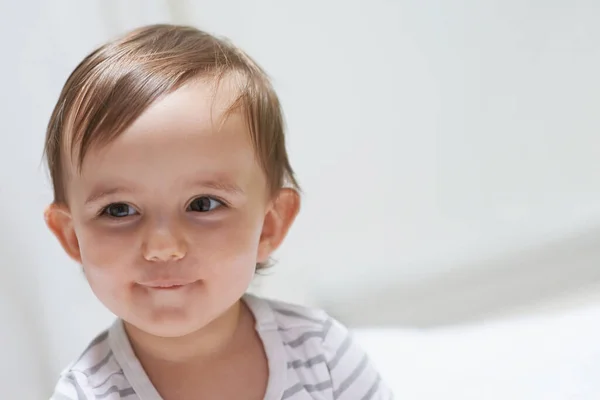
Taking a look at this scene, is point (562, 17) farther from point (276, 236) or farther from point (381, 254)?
point (276, 236)

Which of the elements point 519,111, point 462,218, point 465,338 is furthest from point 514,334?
point 519,111

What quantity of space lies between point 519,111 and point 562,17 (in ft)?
0.49

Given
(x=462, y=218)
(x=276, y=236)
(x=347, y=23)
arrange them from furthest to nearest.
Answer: (x=462, y=218) → (x=347, y=23) → (x=276, y=236)

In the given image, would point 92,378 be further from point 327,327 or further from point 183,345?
point 327,327

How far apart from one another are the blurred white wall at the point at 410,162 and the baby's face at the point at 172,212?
11.0 inches

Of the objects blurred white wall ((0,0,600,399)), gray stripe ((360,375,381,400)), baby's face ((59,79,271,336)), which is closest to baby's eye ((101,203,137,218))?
baby's face ((59,79,271,336))

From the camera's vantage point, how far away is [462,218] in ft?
4.13

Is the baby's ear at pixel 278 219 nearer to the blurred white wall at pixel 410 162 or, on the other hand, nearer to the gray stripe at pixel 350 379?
the gray stripe at pixel 350 379

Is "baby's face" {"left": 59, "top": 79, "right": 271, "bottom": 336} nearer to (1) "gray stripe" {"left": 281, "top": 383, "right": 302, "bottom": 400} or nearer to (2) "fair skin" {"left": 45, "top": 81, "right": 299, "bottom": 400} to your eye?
(2) "fair skin" {"left": 45, "top": 81, "right": 299, "bottom": 400}

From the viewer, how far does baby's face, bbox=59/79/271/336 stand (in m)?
0.74

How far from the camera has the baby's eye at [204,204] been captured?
0.79m

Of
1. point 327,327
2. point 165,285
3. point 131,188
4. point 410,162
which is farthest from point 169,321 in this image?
point 410,162

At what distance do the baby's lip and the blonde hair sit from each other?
Result: 0.13 meters

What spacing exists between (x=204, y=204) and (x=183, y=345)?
20 centimetres
